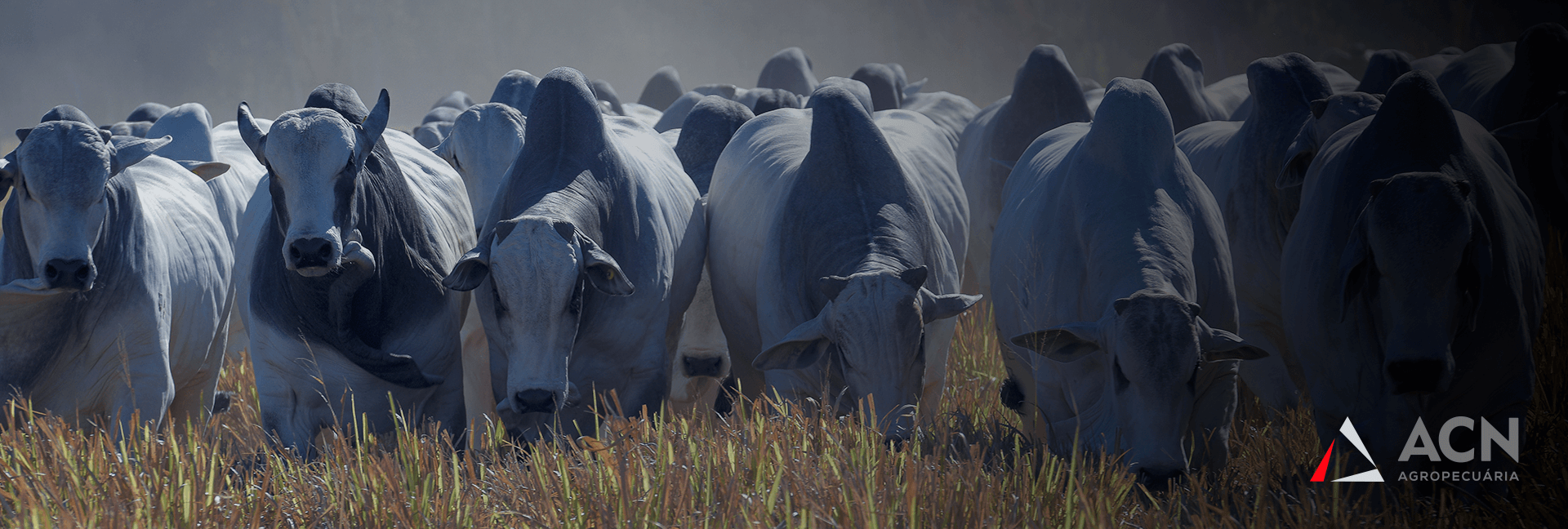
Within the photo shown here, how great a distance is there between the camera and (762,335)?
16.6ft

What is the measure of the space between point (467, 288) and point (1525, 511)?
3.70 meters

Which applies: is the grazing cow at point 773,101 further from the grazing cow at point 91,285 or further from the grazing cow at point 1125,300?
the grazing cow at point 91,285

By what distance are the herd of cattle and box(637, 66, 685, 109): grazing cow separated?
1299 cm

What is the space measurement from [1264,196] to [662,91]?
1437 centimetres

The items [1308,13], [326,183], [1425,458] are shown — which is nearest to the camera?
[1425,458]

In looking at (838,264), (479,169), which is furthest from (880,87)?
(838,264)

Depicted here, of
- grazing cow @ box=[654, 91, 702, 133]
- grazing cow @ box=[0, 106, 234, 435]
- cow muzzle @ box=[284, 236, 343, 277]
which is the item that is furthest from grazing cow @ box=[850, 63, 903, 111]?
cow muzzle @ box=[284, 236, 343, 277]

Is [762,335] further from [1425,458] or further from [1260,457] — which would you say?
[1425,458]

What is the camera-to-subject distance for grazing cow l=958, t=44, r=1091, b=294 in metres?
8.52

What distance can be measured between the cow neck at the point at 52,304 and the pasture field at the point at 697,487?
315 mm

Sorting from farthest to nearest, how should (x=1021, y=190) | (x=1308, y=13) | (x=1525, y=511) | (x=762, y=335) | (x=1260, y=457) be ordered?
(x=1308, y=13), (x=1021, y=190), (x=762, y=335), (x=1260, y=457), (x=1525, y=511)

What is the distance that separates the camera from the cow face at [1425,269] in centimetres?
361

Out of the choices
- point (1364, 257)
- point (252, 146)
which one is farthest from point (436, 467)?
point (1364, 257)

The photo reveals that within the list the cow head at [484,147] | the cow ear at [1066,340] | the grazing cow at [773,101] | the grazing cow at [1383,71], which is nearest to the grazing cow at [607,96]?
the grazing cow at [773,101]
